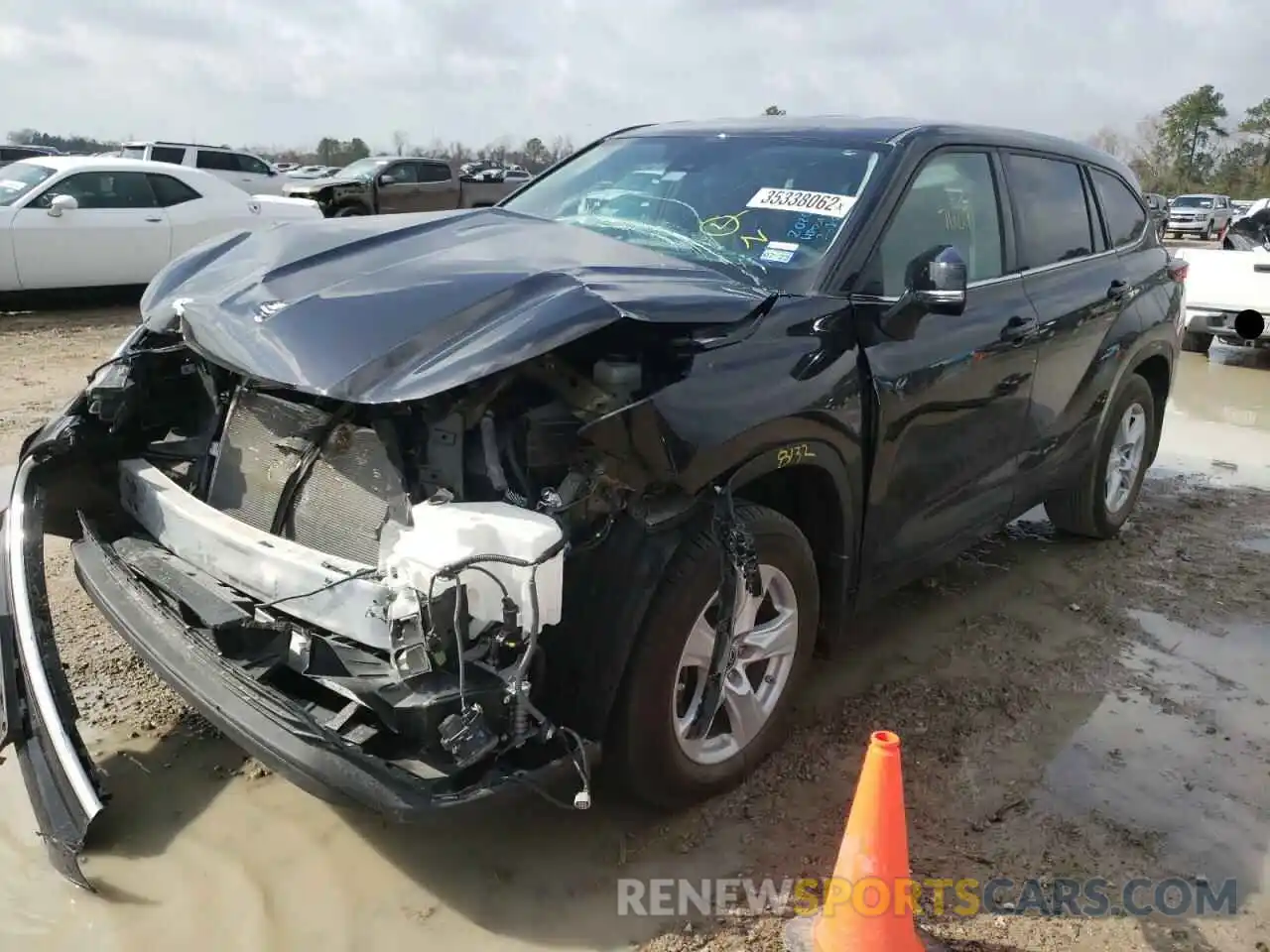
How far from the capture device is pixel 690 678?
3.01 metres

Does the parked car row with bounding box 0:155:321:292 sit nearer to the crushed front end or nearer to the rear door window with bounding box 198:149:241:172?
the rear door window with bounding box 198:149:241:172

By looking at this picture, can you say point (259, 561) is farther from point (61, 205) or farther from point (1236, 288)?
point (1236, 288)

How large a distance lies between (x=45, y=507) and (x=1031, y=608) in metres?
4.01

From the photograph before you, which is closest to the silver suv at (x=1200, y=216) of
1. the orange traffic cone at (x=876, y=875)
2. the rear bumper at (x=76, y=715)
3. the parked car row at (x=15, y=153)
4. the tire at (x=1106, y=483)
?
the parked car row at (x=15, y=153)

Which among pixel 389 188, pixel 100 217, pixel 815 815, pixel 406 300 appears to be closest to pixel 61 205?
pixel 100 217

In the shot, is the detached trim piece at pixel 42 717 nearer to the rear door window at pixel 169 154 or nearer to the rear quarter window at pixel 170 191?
the rear quarter window at pixel 170 191

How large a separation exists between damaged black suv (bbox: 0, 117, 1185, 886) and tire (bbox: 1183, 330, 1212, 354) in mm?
9088

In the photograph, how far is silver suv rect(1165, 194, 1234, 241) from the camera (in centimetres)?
3731

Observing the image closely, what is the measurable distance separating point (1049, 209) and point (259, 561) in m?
3.52

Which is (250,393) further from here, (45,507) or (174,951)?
(174,951)

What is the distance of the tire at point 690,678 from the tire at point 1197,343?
10.4 meters

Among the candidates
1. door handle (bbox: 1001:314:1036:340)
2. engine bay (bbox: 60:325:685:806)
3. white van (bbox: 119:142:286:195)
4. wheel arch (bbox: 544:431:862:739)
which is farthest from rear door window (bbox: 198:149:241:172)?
wheel arch (bbox: 544:431:862:739)

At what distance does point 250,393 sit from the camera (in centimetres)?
324

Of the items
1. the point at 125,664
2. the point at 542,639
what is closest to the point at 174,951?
the point at 542,639
